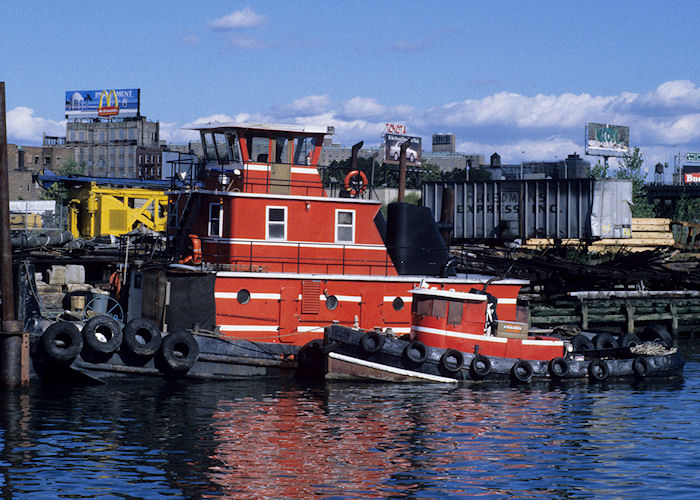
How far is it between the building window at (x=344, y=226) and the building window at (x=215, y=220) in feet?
10.7

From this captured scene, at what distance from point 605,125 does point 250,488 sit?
106 metres

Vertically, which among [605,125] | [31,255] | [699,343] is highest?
[605,125]

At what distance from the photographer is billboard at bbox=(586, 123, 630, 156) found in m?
112

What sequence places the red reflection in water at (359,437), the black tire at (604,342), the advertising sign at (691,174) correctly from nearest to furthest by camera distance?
the red reflection in water at (359,437), the black tire at (604,342), the advertising sign at (691,174)

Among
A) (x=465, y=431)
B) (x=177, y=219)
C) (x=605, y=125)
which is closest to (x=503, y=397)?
(x=465, y=431)

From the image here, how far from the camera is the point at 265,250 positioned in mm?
24641

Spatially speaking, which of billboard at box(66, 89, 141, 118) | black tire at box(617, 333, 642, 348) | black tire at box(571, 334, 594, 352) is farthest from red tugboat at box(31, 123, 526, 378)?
billboard at box(66, 89, 141, 118)

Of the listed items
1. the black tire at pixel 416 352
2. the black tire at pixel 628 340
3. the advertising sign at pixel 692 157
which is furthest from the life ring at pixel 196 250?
the advertising sign at pixel 692 157

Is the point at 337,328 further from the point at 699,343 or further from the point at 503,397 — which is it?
the point at 699,343

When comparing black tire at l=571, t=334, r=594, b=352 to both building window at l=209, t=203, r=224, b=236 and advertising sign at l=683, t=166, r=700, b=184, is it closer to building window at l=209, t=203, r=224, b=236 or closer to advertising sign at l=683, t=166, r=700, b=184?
building window at l=209, t=203, r=224, b=236

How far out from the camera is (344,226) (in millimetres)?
25344

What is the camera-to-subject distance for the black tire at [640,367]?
84.1 ft

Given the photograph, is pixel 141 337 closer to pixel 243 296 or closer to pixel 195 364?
pixel 195 364

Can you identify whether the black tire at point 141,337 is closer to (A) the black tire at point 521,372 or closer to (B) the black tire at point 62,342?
(B) the black tire at point 62,342
